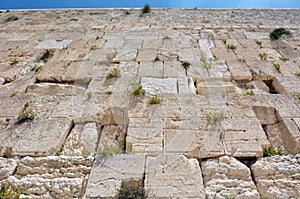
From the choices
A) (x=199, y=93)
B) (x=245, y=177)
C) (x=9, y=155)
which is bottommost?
(x=245, y=177)

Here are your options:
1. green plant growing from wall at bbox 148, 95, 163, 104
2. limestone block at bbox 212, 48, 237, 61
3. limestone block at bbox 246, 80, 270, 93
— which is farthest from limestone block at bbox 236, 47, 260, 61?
green plant growing from wall at bbox 148, 95, 163, 104

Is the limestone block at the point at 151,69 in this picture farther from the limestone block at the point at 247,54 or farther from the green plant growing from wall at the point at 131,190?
the green plant growing from wall at the point at 131,190

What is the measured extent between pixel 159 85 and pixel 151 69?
64 centimetres

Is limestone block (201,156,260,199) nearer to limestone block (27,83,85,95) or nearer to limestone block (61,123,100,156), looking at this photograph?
limestone block (61,123,100,156)

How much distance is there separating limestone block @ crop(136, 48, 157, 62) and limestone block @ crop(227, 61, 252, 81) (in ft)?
5.49

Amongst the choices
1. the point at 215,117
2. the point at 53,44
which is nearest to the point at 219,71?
the point at 215,117

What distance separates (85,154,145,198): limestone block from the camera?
240 centimetres

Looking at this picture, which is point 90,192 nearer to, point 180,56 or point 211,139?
point 211,139

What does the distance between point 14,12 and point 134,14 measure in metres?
4.84

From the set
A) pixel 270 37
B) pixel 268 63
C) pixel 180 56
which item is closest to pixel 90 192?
pixel 180 56

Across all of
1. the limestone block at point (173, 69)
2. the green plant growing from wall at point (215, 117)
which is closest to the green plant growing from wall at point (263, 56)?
the limestone block at point (173, 69)

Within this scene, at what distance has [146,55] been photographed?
5.25 metres

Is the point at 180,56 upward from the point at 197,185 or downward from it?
upward

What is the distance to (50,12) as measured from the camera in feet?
29.1
